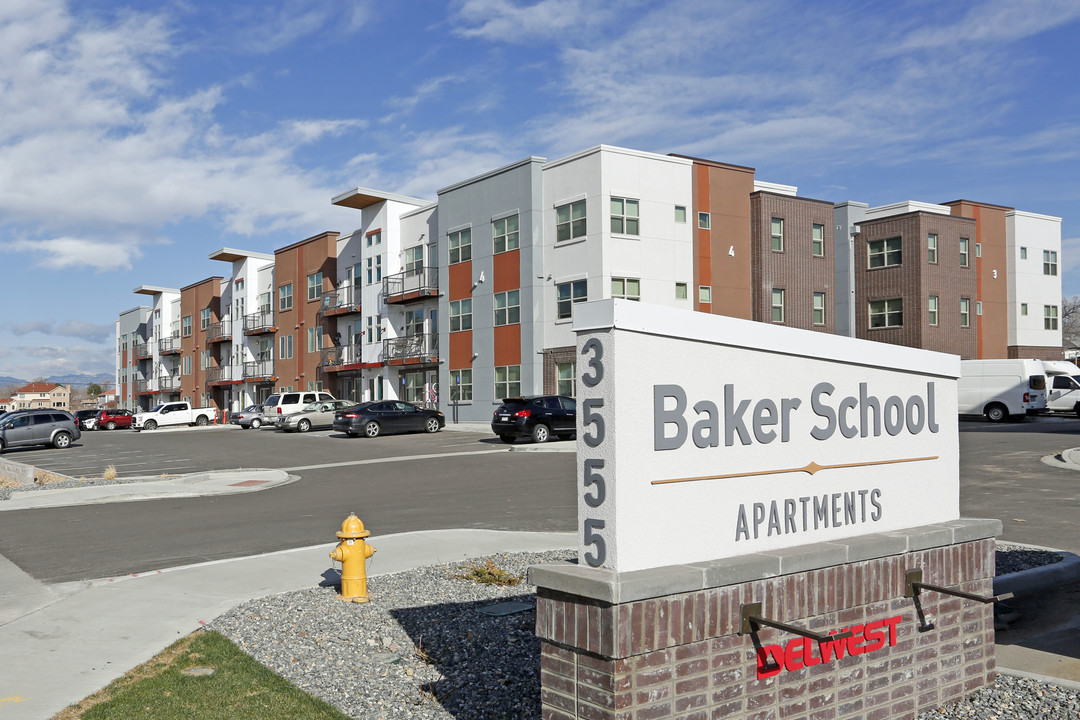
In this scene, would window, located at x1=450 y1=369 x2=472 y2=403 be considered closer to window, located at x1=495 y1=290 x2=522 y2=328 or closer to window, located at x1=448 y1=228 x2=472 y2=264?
window, located at x1=495 y1=290 x2=522 y2=328

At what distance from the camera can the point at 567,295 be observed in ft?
127

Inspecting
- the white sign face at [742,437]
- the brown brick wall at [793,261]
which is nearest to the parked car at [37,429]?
the brown brick wall at [793,261]

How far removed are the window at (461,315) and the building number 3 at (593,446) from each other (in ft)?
129

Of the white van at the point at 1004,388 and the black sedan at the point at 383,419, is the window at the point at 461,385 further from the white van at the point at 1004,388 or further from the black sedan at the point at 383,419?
the white van at the point at 1004,388

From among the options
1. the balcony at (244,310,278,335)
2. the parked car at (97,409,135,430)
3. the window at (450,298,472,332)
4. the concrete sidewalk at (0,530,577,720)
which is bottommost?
the parked car at (97,409,135,430)

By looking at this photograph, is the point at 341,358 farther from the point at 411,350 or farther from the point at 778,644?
the point at 778,644

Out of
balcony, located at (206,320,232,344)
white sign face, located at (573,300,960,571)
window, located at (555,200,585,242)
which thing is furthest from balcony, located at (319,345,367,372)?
white sign face, located at (573,300,960,571)

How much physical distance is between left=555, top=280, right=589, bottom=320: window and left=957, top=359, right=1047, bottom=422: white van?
16390 mm

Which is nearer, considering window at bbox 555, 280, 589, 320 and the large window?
window at bbox 555, 280, 589, 320

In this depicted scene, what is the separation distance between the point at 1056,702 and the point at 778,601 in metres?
2.05

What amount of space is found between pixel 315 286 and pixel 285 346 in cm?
561

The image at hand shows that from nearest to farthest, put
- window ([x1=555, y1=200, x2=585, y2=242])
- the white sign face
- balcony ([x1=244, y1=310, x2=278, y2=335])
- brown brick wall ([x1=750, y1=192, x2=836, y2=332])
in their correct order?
the white sign face < window ([x1=555, y1=200, x2=585, y2=242]) < brown brick wall ([x1=750, y1=192, x2=836, y2=332]) < balcony ([x1=244, y1=310, x2=278, y2=335])

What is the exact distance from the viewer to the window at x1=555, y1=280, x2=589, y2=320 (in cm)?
3797

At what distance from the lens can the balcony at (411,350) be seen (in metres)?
46.0
